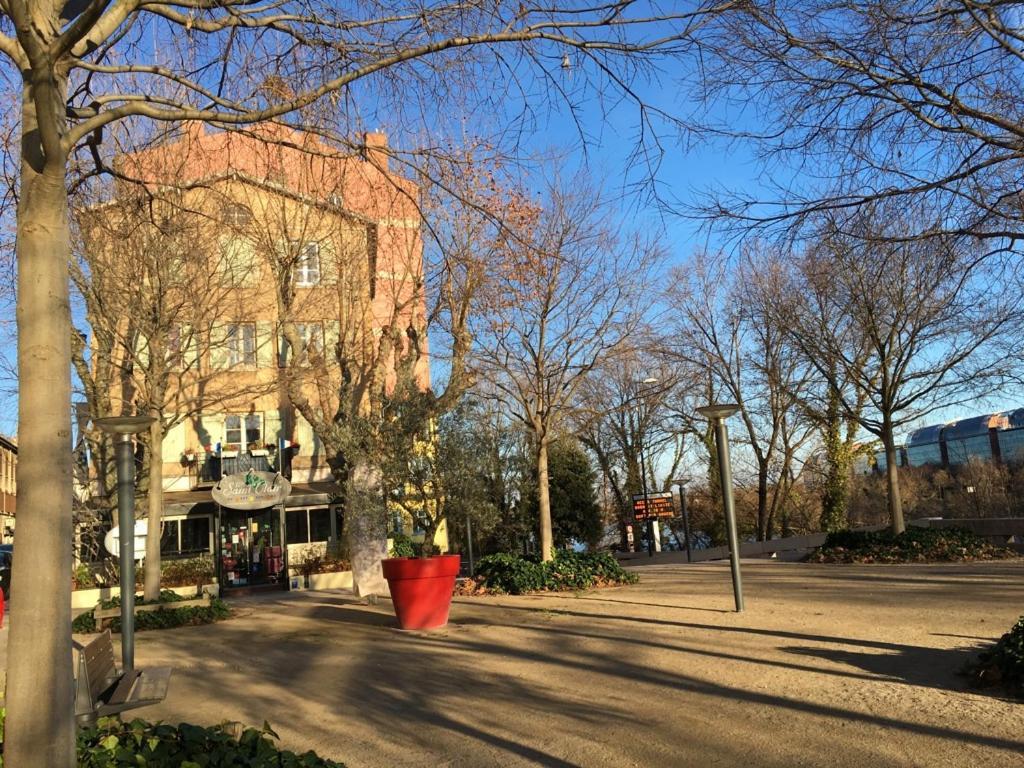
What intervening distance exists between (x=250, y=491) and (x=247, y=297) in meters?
6.59

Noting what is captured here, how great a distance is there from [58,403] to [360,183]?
9.54 ft

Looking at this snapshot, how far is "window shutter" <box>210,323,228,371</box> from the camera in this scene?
1858 cm

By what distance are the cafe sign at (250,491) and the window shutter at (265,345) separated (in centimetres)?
345

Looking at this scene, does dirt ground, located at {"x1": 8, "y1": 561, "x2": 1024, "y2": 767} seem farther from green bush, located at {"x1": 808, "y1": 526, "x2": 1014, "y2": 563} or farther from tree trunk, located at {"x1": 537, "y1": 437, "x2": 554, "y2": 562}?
green bush, located at {"x1": 808, "y1": 526, "x2": 1014, "y2": 563}

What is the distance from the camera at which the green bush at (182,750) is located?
4023 millimetres

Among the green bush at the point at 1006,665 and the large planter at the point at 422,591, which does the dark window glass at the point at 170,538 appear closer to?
the large planter at the point at 422,591

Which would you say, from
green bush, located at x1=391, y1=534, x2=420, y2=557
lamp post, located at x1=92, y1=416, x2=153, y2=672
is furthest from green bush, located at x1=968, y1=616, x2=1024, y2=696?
green bush, located at x1=391, y1=534, x2=420, y2=557

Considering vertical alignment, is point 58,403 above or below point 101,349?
below

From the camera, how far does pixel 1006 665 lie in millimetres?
5898

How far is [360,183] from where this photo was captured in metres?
5.89

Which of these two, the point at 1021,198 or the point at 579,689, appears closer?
the point at 579,689

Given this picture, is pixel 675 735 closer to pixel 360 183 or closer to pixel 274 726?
pixel 274 726

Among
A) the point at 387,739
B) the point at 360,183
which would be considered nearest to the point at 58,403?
the point at 360,183

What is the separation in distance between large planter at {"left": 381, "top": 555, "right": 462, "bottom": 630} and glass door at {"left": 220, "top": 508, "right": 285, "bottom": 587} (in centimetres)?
1465
